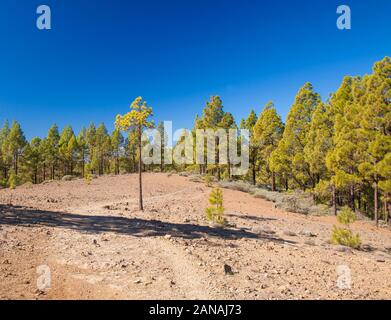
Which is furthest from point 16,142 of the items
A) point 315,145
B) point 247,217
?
point 315,145

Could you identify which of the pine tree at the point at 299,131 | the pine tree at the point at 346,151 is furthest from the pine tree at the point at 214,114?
the pine tree at the point at 346,151

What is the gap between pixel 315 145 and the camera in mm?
28156

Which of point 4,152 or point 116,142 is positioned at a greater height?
point 116,142

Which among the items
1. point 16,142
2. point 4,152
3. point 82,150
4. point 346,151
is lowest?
point 346,151

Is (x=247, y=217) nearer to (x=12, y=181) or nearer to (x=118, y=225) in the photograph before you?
(x=118, y=225)

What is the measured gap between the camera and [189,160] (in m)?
58.4

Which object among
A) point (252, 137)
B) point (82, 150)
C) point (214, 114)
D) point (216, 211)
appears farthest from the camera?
point (82, 150)

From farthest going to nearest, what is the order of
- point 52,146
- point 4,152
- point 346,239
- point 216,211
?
1. point 52,146
2. point 4,152
3. point 216,211
4. point 346,239

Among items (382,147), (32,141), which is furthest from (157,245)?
(32,141)

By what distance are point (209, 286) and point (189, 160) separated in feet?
168

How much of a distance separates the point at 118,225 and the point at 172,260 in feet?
19.4

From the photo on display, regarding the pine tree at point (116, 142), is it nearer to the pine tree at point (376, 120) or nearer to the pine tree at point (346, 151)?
the pine tree at point (346, 151)

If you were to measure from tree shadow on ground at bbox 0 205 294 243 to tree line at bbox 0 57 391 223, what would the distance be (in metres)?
6.44

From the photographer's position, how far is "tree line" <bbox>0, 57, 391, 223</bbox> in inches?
806
